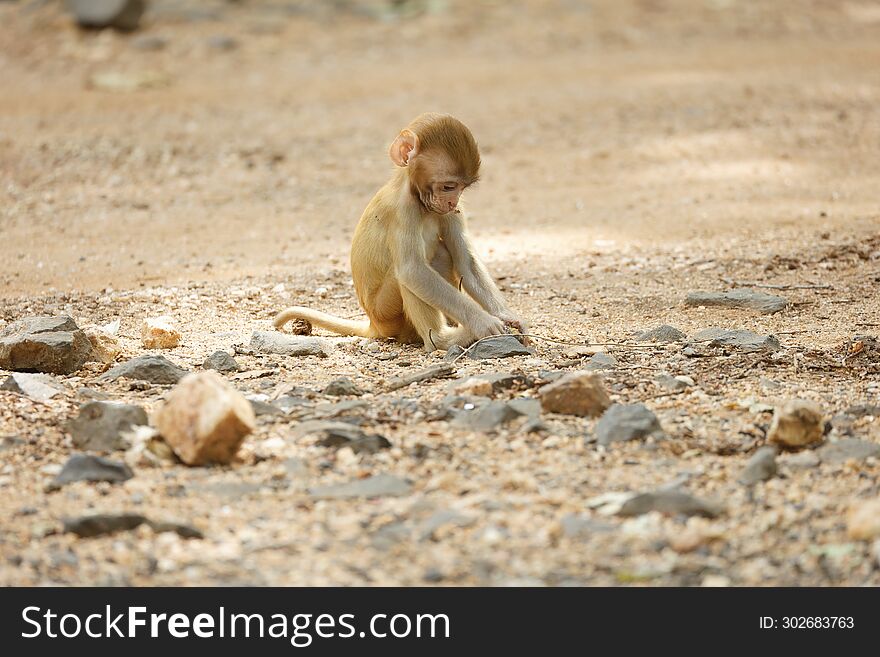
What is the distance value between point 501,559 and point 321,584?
0.56m

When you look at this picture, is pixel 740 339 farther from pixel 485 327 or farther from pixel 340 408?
pixel 340 408

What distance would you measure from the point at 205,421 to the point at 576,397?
153 cm

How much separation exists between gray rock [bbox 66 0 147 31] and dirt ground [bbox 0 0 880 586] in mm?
247

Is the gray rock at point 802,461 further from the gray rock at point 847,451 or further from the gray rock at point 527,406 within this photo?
the gray rock at point 527,406

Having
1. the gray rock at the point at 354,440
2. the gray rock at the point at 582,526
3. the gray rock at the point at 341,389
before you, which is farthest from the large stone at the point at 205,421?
the gray rock at the point at 582,526

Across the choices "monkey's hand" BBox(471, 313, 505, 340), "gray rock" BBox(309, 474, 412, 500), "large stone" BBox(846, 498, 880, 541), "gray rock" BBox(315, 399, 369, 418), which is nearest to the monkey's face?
"monkey's hand" BBox(471, 313, 505, 340)

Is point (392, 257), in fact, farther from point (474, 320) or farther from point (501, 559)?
point (501, 559)

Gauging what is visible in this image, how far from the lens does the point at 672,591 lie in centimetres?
340

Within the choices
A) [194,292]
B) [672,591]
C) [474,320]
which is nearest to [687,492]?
[672,591]

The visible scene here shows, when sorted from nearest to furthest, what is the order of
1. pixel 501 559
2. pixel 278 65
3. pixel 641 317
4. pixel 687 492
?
pixel 501 559, pixel 687 492, pixel 641 317, pixel 278 65

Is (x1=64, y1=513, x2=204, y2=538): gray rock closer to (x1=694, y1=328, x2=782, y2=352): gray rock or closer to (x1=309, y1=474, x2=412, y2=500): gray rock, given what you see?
(x1=309, y1=474, x2=412, y2=500): gray rock

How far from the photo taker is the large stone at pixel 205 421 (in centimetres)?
419

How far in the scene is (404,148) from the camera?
588 cm

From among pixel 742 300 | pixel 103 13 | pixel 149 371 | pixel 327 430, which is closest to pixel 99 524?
pixel 327 430
